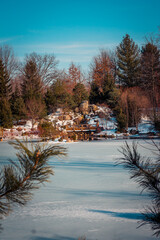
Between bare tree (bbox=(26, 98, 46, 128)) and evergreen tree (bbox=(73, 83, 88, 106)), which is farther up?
evergreen tree (bbox=(73, 83, 88, 106))

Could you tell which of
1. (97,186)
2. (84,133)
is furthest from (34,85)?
(97,186)

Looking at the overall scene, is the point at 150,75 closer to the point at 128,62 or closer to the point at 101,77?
the point at 128,62

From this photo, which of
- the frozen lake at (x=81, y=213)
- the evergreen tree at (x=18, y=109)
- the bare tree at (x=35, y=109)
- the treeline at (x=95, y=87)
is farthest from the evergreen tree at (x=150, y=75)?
the frozen lake at (x=81, y=213)

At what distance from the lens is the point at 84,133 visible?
25297 millimetres

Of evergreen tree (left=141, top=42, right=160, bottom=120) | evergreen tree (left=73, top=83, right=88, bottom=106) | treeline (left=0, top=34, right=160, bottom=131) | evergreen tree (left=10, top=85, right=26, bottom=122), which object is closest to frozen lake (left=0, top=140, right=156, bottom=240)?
treeline (left=0, top=34, right=160, bottom=131)

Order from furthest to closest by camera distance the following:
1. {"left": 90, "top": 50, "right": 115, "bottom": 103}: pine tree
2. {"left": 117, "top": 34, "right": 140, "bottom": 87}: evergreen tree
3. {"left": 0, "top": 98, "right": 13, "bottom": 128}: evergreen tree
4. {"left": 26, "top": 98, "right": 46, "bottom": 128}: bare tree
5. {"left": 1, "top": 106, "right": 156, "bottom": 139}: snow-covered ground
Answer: {"left": 117, "top": 34, "right": 140, "bottom": 87}: evergreen tree < {"left": 90, "top": 50, "right": 115, "bottom": 103}: pine tree < {"left": 26, "top": 98, "right": 46, "bottom": 128}: bare tree < {"left": 0, "top": 98, "right": 13, "bottom": 128}: evergreen tree < {"left": 1, "top": 106, "right": 156, "bottom": 139}: snow-covered ground

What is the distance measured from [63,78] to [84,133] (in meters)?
22.7

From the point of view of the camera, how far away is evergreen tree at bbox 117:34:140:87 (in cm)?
3622

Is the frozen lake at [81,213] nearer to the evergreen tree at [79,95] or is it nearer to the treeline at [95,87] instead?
the treeline at [95,87]

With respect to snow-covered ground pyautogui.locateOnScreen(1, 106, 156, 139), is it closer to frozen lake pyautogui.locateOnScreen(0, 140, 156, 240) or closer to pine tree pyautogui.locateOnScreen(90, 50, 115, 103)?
pine tree pyautogui.locateOnScreen(90, 50, 115, 103)

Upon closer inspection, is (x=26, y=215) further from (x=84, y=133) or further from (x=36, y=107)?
(x=36, y=107)

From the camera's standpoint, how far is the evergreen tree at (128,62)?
36219 mm

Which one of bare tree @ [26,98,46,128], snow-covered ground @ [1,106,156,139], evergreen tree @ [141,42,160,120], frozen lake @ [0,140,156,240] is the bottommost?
frozen lake @ [0,140,156,240]

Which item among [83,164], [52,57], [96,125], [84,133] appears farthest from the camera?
[52,57]
